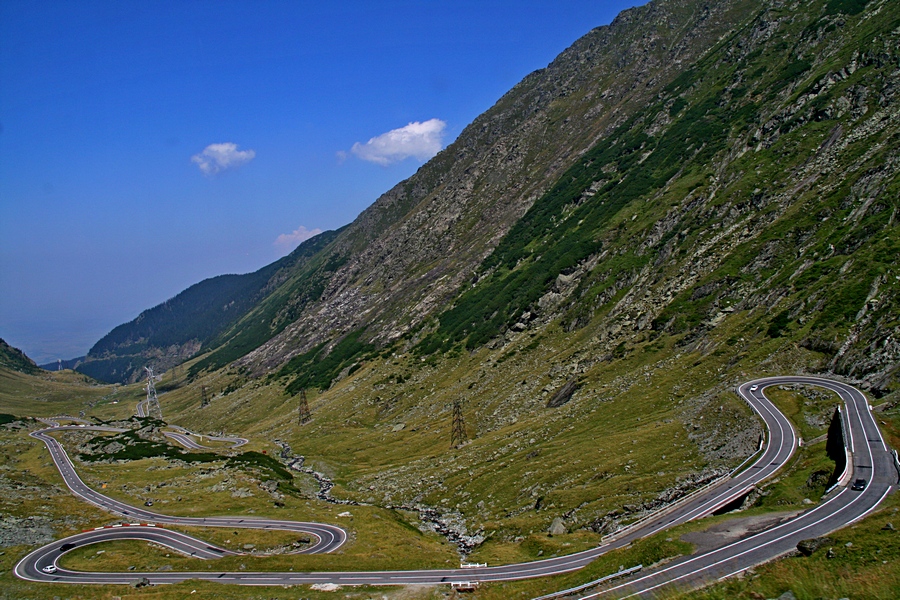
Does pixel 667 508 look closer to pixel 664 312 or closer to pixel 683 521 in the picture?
pixel 683 521

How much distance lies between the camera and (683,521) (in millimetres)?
43938

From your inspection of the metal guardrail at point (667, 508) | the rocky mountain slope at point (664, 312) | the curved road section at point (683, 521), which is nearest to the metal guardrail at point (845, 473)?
the curved road section at point (683, 521)

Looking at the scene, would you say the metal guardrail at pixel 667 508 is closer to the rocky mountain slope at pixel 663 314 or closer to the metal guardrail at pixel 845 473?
the rocky mountain slope at pixel 663 314

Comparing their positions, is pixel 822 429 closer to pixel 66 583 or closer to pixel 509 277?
pixel 66 583

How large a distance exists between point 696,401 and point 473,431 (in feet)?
161

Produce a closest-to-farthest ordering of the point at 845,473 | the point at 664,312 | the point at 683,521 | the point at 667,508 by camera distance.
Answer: the point at 845,473 → the point at 683,521 → the point at 667,508 → the point at 664,312

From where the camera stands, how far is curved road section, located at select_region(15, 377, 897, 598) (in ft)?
108

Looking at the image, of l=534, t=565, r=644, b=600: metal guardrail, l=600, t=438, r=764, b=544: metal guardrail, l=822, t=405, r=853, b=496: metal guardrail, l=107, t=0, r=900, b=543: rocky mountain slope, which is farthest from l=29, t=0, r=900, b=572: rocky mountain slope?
l=534, t=565, r=644, b=600: metal guardrail

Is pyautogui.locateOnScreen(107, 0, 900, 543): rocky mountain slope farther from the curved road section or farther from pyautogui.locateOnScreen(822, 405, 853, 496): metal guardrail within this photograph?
the curved road section

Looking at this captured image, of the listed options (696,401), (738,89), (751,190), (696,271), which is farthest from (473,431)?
(738,89)

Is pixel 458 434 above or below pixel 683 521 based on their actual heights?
below

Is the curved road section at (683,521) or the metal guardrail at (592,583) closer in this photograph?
the curved road section at (683,521)

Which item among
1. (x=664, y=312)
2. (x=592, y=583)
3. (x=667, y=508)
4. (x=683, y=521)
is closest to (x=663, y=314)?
(x=664, y=312)

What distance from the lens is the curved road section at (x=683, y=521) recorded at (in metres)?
32.8
